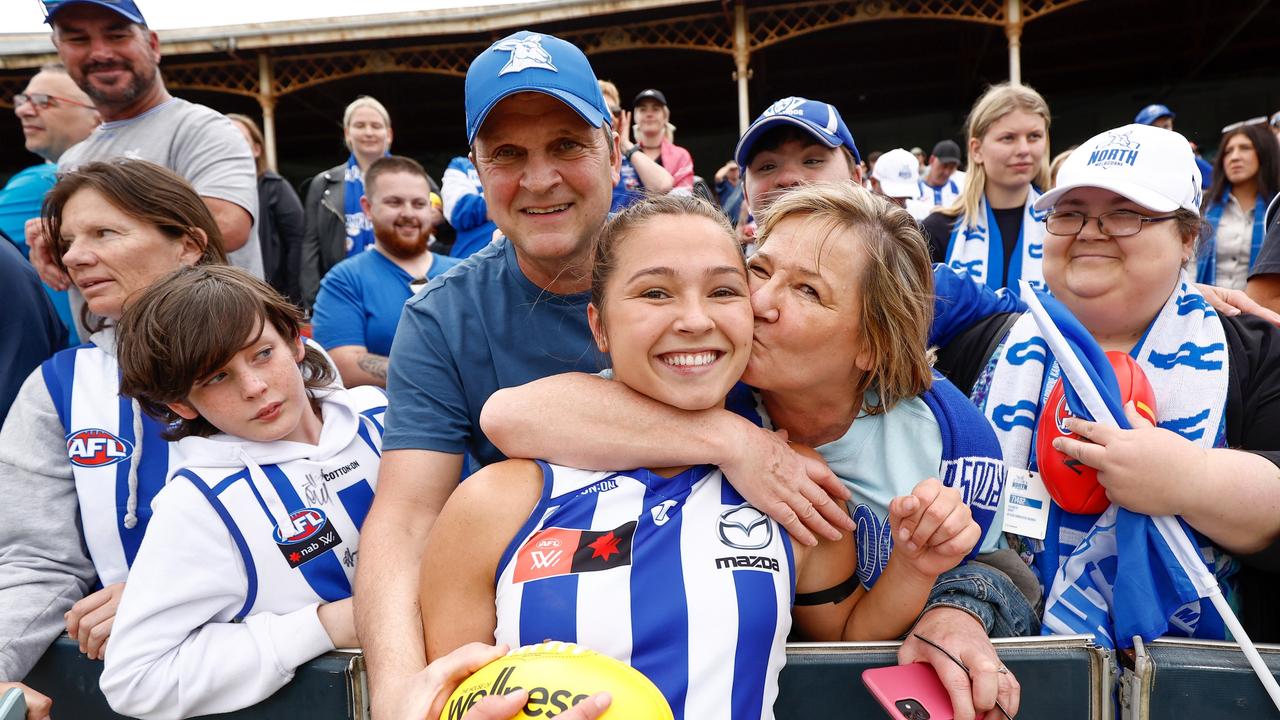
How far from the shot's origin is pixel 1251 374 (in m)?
1.83

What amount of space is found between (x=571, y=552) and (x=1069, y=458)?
1.04 metres

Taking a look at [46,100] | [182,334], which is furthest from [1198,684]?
[46,100]

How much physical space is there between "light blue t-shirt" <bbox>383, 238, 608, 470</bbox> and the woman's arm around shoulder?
0.38 meters

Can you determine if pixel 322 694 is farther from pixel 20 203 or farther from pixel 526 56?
pixel 20 203

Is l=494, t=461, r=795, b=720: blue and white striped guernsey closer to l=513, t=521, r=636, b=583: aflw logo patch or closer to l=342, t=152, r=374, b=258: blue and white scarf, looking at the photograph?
l=513, t=521, r=636, b=583: aflw logo patch

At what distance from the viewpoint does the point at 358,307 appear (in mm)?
4004

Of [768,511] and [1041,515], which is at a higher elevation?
[768,511]

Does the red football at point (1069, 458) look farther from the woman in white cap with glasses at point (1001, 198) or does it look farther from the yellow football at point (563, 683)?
the woman in white cap with glasses at point (1001, 198)

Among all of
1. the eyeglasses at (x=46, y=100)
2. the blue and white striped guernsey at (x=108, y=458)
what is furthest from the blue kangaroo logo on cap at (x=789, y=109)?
the eyeglasses at (x=46, y=100)

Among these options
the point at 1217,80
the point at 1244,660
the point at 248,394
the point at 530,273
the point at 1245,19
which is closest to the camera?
the point at 1244,660

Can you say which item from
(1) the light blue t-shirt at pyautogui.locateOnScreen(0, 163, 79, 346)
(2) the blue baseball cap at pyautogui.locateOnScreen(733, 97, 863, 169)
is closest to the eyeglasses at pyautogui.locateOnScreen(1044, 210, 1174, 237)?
(2) the blue baseball cap at pyautogui.locateOnScreen(733, 97, 863, 169)

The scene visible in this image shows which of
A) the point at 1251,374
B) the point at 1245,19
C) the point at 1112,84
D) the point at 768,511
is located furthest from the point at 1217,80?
the point at 768,511

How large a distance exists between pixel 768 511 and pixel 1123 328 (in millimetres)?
1033

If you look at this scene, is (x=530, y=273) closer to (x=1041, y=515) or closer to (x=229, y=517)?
(x=229, y=517)
